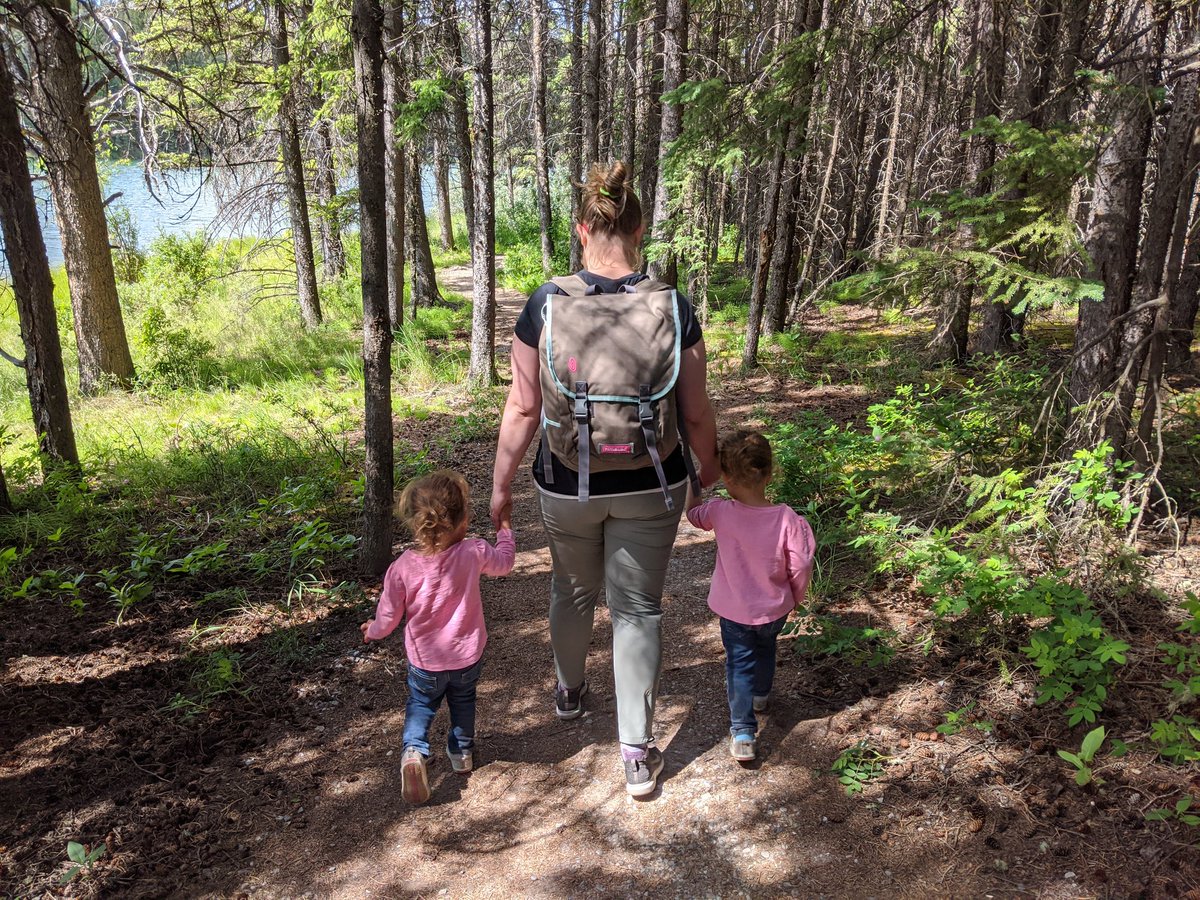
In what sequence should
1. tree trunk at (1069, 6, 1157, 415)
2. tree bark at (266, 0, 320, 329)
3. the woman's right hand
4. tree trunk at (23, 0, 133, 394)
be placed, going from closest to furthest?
the woman's right hand → tree trunk at (1069, 6, 1157, 415) → tree trunk at (23, 0, 133, 394) → tree bark at (266, 0, 320, 329)

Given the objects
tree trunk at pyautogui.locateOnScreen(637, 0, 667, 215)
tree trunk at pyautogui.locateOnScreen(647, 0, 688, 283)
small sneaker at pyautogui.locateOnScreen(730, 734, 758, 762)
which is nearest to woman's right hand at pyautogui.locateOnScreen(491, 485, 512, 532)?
small sneaker at pyautogui.locateOnScreen(730, 734, 758, 762)

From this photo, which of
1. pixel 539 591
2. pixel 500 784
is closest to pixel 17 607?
pixel 539 591

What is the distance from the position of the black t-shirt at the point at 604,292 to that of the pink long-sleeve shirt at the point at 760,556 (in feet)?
1.27

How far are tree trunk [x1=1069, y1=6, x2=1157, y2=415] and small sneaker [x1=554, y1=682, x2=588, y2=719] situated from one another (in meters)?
3.51

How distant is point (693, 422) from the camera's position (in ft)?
9.55

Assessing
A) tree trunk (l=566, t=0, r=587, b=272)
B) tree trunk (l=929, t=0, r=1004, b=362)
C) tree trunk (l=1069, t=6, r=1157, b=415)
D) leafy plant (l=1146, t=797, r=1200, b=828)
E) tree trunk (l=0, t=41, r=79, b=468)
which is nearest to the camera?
leafy plant (l=1146, t=797, r=1200, b=828)

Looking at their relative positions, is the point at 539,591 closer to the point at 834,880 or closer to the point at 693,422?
the point at 693,422

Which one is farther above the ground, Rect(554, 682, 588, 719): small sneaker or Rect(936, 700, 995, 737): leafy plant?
Rect(936, 700, 995, 737): leafy plant

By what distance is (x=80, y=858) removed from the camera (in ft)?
8.49

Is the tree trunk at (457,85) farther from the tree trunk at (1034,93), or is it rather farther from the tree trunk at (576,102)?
the tree trunk at (1034,93)

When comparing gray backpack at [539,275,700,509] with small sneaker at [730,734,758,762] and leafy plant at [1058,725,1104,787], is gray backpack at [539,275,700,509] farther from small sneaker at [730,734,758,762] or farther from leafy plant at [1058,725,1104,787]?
leafy plant at [1058,725,1104,787]

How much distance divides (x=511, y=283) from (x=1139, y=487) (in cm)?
1878

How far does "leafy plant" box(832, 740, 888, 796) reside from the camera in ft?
9.78

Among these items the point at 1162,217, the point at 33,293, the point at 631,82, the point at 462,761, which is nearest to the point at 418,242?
the point at 631,82
